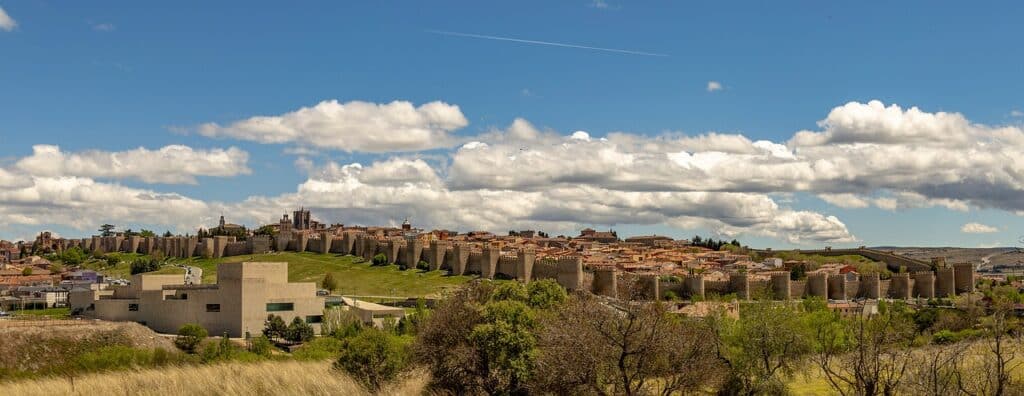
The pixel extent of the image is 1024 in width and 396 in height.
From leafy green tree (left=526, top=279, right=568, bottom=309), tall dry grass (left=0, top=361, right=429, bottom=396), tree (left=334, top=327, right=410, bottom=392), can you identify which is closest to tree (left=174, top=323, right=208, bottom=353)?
leafy green tree (left=526, top=279, right=568, bottom=309)

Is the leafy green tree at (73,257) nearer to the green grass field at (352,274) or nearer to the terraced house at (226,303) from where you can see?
the green grass field at (352,274)

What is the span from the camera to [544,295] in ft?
133

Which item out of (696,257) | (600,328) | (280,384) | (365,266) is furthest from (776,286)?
(280,384)

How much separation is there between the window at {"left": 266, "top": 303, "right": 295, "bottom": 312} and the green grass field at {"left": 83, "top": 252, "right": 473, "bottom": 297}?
11.7m

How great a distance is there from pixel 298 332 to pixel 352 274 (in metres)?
34.1

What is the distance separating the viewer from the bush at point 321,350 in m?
41.6

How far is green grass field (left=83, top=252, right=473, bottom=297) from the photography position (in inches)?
3233

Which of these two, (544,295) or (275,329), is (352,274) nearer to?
(275,329)

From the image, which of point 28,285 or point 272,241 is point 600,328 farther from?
point 272,241

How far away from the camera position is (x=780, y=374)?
3684 centimetres

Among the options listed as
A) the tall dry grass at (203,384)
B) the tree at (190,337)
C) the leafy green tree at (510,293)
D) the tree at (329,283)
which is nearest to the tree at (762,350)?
the leafy green tree at (510,293)

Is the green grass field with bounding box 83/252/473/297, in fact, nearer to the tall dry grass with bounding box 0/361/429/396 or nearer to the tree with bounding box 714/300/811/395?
the tree with bounding box 714/300/811/395

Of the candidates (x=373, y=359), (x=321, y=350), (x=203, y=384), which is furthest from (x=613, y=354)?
(x=321, y=350)

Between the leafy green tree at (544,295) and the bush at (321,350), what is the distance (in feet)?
25.4
